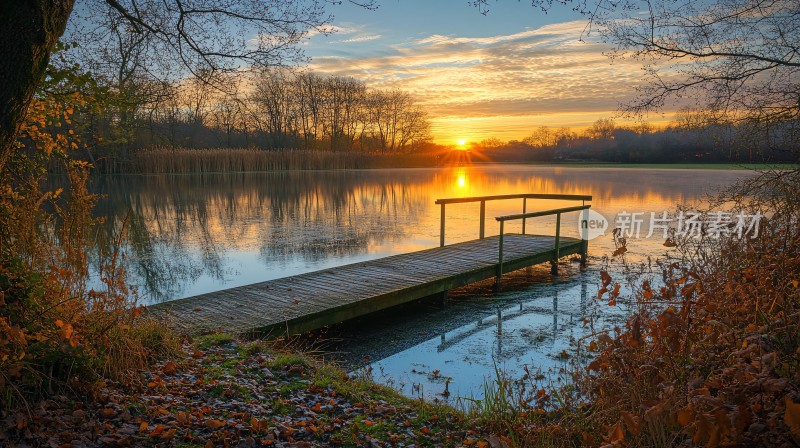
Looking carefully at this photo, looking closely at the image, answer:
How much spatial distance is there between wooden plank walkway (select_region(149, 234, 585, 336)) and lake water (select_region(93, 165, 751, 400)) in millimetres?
418

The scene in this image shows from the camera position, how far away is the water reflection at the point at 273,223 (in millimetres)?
10695

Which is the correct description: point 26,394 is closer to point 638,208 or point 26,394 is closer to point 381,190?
point 638,208

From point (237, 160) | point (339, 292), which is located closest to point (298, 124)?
point (237, 160)

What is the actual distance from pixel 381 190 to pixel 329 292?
19942 mm

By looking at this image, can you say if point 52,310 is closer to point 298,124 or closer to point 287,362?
point 287,362

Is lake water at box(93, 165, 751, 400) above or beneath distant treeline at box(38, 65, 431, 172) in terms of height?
beneath

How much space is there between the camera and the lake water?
651 cm

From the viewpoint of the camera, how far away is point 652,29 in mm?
6902

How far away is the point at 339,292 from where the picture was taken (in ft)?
24.8

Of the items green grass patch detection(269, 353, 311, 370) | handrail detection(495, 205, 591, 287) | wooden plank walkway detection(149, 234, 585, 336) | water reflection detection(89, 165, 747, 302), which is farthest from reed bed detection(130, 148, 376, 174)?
green grass patch detection(269, 353, 311, 370)

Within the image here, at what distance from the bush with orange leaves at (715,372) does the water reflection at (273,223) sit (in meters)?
4.40

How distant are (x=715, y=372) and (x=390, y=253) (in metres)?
9.03

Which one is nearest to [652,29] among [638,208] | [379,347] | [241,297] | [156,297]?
[379,347]

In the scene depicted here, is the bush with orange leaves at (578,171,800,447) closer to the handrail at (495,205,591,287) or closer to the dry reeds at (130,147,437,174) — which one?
the handrail at (495,205,591,287)
